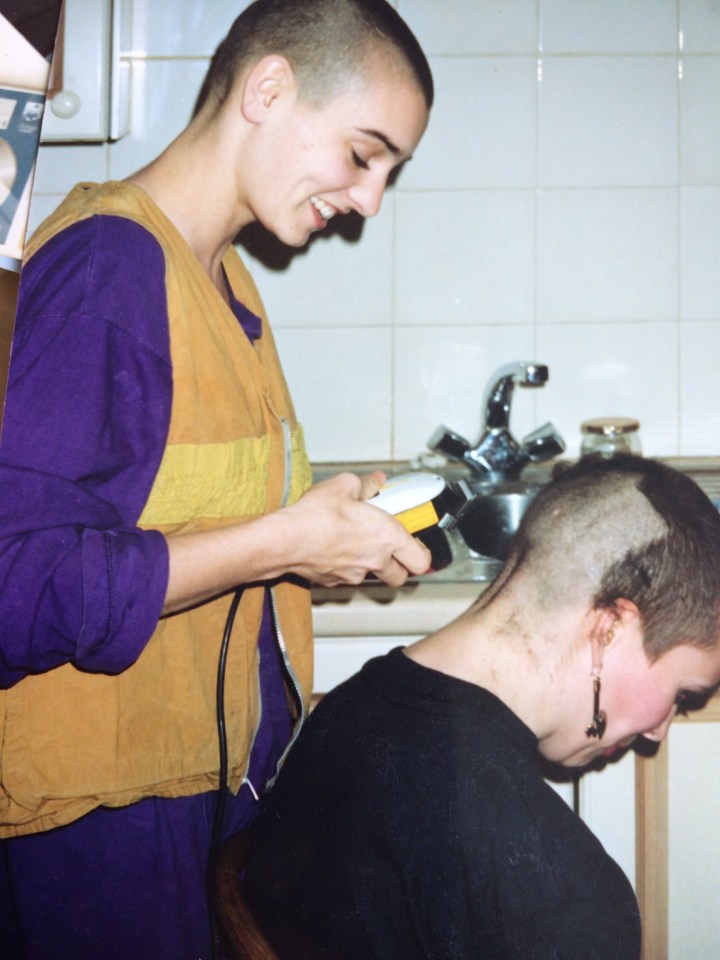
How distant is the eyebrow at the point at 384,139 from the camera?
1.01 m

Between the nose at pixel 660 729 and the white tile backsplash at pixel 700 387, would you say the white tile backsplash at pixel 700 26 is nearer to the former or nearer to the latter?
the white tile backsplash at pixel 700 387

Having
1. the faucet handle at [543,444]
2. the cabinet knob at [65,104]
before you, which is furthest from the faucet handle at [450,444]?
the cabinet knob at [65,104]

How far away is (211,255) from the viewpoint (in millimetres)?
1058

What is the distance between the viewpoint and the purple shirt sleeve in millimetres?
769

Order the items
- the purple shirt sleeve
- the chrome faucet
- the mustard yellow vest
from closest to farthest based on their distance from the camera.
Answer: the purple shirt sleeve, the mustard yellow vest, the chrome faucet

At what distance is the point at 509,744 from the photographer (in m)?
0.86

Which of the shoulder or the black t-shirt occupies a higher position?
the shoulder

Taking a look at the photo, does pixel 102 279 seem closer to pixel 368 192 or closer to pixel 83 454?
pixel 83 454

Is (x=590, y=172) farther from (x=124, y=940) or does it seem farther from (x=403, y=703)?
(x=124, y=940)

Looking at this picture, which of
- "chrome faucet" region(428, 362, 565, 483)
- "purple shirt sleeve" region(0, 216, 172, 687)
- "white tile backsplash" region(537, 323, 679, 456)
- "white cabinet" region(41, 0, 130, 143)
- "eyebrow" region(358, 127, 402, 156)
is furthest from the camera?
"white tile backsplash" region(537, 323, 679, 456)

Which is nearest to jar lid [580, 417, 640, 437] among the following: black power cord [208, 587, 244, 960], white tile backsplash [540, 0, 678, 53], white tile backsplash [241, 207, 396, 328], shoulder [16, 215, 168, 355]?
white tile backsplash [241, 207, 396, 328]

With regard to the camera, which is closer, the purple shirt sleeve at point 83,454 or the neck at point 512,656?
the purple shirt sleeve at point 83,454

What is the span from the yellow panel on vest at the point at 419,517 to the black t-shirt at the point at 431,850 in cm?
19

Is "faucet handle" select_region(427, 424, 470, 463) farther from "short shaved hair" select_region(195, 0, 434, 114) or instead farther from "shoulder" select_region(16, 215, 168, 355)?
→ "shoulder" select_region(16, 215, 168, 355)
